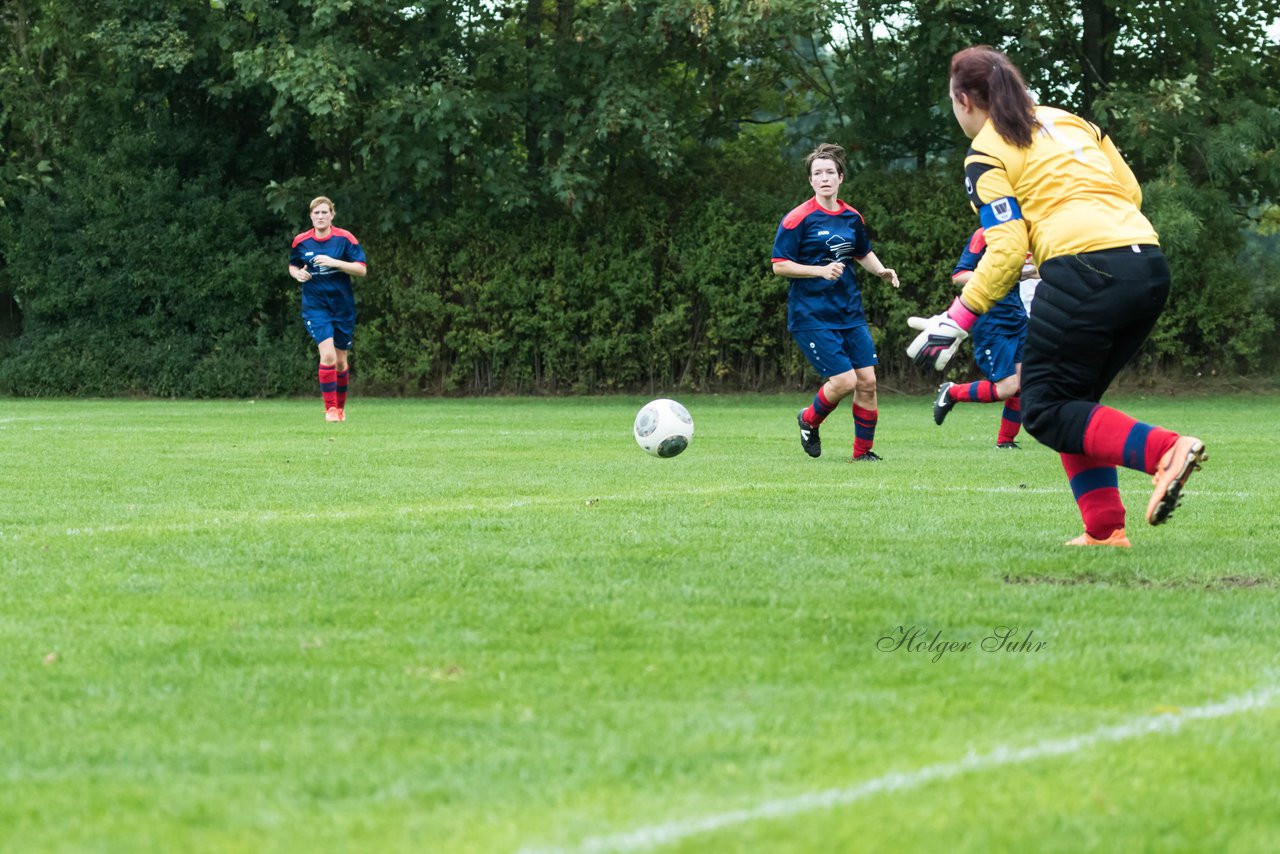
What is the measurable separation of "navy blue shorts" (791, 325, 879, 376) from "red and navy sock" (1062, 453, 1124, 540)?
504 cm

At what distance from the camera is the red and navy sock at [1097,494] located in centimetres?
613

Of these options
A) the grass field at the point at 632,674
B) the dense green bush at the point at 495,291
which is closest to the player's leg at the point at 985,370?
the grass field at the point at 632,674

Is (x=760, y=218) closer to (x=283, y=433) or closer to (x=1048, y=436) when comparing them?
(x=283, y=433)

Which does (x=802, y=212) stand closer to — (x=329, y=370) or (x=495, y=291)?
(x=329, y=370)

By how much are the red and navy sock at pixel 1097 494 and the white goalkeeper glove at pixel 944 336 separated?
0.77 metres

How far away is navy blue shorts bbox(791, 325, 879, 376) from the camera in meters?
11.2

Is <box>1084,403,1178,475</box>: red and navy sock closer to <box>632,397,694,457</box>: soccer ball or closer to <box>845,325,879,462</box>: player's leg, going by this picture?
<box>632,397,694,457</box>: soccer ball

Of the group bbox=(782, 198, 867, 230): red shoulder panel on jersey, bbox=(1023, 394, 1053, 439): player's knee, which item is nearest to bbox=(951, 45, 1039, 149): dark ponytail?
bbox=(1023, 394, 1053, 439): player's knee

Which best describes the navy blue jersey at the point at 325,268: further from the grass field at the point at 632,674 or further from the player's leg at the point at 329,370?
the grass field at the point at 632,674

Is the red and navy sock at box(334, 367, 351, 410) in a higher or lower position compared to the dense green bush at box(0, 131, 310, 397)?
lower

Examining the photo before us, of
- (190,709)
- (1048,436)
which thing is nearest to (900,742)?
(190,709)

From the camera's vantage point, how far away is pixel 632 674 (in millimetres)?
3832

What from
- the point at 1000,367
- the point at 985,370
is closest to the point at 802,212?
the point at 1000,367

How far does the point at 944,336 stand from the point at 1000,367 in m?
6.91
